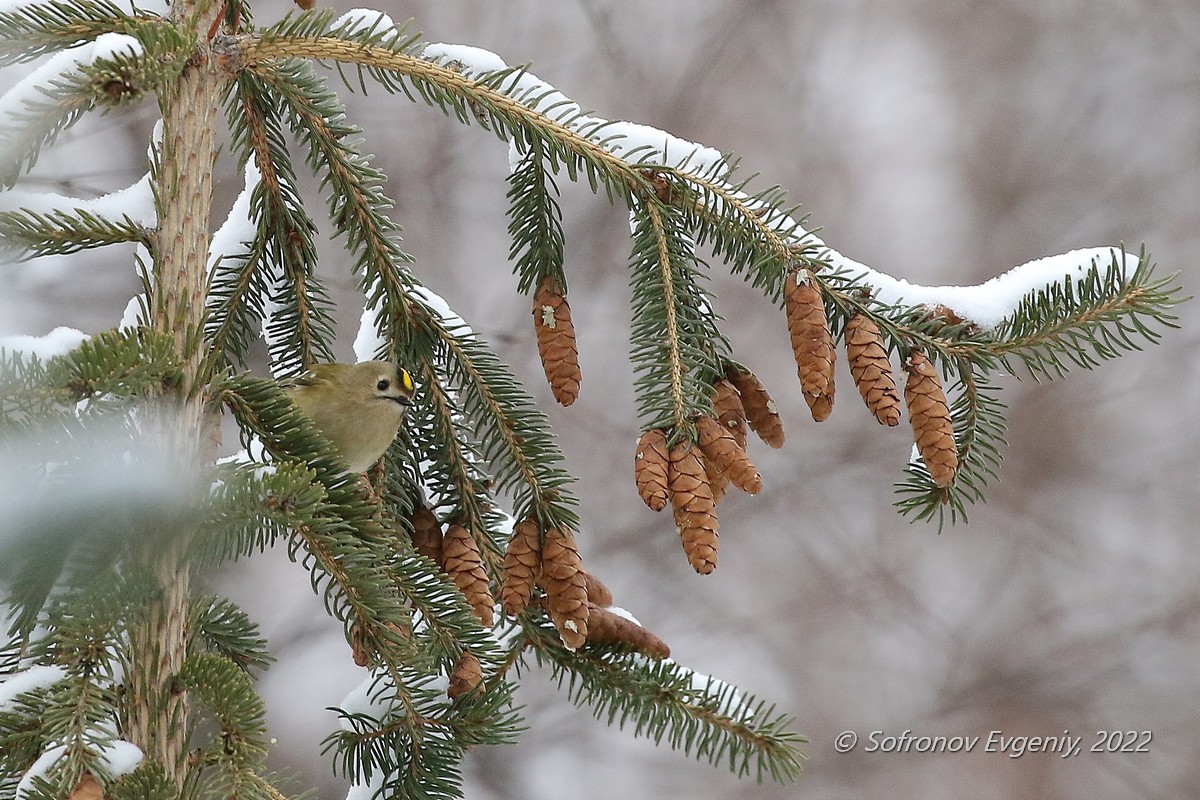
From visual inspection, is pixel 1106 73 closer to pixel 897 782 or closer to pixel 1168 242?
pixel 1168 242

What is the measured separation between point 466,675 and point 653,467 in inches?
12.0

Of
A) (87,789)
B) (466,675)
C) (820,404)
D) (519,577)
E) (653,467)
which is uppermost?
(820,404)

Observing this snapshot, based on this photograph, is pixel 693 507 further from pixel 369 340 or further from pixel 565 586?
pixel 369 340

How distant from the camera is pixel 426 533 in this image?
1419mm

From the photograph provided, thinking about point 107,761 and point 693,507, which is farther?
point 693,507

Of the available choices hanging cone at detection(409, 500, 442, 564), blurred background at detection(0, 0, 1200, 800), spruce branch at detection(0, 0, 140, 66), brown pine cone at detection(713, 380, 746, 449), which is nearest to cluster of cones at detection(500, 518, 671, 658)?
hanging cone at detection(409, 500, 442, 564)

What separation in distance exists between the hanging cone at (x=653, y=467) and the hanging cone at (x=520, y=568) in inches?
6.3

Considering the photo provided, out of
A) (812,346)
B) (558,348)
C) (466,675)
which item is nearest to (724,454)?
(812,346)

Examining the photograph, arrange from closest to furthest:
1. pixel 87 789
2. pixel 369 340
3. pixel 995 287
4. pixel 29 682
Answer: pixel 87 789
pixel 29 682
pixel 995 287
pixel 369 340

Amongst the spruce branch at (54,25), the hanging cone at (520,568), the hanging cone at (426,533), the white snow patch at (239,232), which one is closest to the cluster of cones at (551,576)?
the hanging cone at (520,568)

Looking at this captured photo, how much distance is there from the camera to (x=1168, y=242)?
5145 millimetres

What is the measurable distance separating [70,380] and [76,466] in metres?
0.07

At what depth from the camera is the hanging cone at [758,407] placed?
1.41m

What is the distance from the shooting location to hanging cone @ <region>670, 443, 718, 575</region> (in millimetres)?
1171
